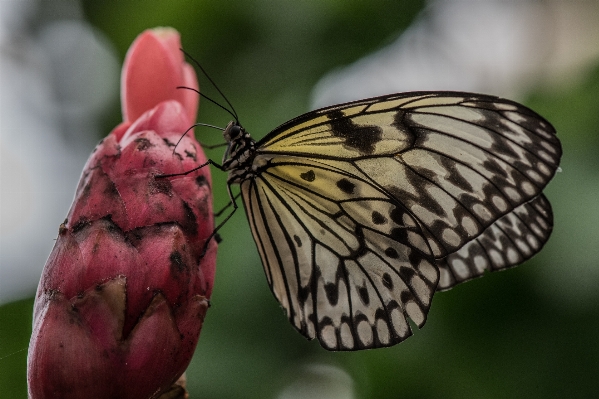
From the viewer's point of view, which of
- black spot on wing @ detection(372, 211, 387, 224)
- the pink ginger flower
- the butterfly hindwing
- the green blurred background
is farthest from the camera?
the green blurred background

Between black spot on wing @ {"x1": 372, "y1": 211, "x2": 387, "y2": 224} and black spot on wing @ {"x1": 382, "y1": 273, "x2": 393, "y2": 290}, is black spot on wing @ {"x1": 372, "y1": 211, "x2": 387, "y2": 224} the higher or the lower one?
the higher one

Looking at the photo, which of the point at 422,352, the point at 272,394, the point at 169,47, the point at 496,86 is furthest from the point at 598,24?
the point at 169,47

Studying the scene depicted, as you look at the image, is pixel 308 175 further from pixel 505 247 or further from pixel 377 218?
pixel 505 247

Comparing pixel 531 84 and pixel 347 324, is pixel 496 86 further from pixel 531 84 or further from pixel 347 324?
pixel 347 324

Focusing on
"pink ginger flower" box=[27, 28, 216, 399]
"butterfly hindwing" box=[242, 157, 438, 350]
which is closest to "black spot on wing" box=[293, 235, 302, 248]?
"butterfly hindwing" box=[242, 157, 438, 350]

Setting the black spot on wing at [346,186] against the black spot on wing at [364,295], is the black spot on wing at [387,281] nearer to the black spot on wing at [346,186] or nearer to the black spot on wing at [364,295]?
the black spot on wing at [364,295]

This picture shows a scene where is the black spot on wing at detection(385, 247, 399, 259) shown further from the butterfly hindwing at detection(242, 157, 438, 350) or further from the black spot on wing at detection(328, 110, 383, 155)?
the black spot on wing at detection(328, 110, 383, 155)

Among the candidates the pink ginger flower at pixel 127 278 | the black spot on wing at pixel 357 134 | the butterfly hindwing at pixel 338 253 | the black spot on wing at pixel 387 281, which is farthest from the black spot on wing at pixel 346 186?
the pink ginger flower at pixel 127 278
